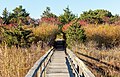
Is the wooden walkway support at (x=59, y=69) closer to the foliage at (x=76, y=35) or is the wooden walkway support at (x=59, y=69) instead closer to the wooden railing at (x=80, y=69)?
the wooden railing at (x=80, y=69)

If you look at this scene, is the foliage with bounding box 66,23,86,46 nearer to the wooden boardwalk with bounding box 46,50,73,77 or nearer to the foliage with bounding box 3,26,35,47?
the foliage with bounding box 3,26,35,47

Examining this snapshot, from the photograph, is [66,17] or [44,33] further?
[66,17]

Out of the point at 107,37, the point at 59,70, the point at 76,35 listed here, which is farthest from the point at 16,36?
the point at 59,70

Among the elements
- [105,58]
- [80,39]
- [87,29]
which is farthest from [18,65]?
[87,29]

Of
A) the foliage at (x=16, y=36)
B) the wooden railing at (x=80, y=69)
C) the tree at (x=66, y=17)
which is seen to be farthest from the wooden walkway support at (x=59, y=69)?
the tree at (x=66, y=17)

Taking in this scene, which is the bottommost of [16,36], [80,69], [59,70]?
[59,70]

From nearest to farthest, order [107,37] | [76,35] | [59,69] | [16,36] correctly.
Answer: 1. [59,69]
2. [16,36]
3. [107,37]
4. [76,35]

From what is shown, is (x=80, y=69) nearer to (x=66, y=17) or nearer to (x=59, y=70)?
(x=59, y=70)

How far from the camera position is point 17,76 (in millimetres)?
6727

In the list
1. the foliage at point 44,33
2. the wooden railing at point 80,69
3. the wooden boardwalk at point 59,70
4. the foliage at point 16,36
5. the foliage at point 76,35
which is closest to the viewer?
the wooden railing at point 80,69

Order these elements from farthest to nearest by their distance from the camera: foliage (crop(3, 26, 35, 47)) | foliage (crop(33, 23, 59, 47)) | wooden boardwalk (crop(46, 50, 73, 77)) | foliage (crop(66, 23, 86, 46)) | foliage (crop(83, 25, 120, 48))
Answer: foliage (crop(33, 23, 59, 47)) < foliage (crop(66, 23, 86, 46)) < foliage (crop(83, 25, 120, 48)) < foliage (crop(3, 26, 35, 47)) < wooden boardwalk (crop(46, 50, 73, 77))

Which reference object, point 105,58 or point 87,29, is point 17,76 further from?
point 87,29

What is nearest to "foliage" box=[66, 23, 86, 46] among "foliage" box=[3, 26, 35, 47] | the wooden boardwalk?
"foliage" box=[3, 26, 35, 47]

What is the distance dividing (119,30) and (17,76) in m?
24.7
